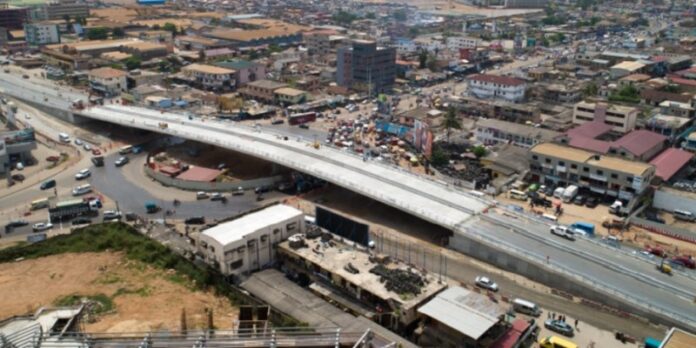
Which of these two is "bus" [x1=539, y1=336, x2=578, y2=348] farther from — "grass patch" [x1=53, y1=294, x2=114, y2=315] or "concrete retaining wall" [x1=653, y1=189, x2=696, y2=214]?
"grass patch" [x1=53, y1=294, x2=114, y2=315]

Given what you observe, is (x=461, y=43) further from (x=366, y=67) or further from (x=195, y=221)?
(x=195, y=221)

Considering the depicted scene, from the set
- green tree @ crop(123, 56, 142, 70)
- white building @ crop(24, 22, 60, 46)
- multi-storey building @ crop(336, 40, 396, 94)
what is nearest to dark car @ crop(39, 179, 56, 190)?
multi-storey building @ crop(336, 40, 396, 94)

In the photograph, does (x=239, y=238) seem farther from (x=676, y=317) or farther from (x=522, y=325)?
(x=676, y=317)

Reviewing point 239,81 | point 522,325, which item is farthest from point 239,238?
point 239,81

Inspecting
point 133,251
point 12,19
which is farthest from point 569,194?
point 12,19

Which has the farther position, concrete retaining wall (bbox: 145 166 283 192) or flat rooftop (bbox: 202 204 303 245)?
concrete retaining wall (bbox: 145 166 283 192)

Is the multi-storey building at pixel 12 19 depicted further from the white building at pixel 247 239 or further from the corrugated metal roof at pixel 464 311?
the corrugated metal roof at pixel 464 311
